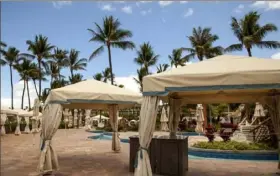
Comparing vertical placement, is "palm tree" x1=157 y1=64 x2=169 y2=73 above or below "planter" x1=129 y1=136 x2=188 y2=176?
above

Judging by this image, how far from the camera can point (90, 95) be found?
791 centimetres

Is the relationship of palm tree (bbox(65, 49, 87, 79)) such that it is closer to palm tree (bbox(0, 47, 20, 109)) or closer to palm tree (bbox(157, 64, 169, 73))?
palm tree (bbox(0, 47, 20, 109))

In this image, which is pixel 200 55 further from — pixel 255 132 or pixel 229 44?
pixel 255 132

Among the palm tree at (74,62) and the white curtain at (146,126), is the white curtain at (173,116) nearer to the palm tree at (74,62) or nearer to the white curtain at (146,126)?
the white curtain at (146,126)

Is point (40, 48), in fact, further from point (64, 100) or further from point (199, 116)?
point (64, 100)

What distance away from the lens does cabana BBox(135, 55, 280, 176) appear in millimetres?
4535

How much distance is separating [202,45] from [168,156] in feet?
77.3

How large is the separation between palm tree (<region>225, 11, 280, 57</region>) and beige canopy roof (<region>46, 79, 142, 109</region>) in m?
17.9

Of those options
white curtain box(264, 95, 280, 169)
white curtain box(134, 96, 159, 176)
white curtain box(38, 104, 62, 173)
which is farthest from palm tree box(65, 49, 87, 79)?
white curtain box(264, 95, 280, 169)

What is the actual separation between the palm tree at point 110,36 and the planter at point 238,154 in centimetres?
1810

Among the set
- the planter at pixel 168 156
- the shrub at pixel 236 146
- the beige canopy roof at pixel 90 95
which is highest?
the beige canopy roof at pixel 90 95

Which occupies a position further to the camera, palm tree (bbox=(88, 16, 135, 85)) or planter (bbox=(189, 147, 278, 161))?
palm tree (bbox=(88, 16, 135, 85))

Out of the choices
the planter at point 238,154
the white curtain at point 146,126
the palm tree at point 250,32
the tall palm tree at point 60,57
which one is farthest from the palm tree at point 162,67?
the white curtain at point 146,126

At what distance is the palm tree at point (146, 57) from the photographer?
3256cm
